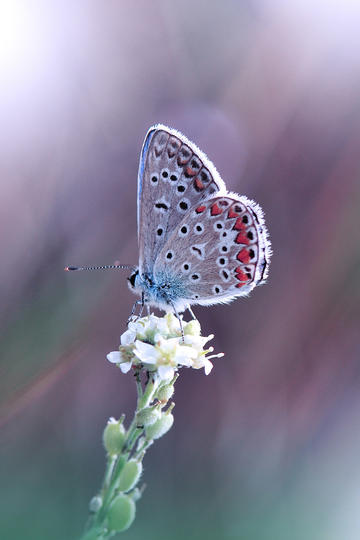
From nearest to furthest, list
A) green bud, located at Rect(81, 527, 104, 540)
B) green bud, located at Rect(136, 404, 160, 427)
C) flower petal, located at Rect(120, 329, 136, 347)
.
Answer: green bud, located at Rect(81, 527, 104, 540)
green bud, located at Rect(136, 404, 160, 427)
flower petal, located at Rect(120, 329, 136, 347)

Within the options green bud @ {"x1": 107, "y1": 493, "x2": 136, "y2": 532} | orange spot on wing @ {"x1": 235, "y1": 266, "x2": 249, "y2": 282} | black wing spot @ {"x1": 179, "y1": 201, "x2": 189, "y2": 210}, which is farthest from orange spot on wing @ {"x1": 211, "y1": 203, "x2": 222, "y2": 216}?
green bud @ {"x1": 107, "y1": 493, "x2": 136, "y2": 532}

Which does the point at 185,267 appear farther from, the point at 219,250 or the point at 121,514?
the point at 121,514

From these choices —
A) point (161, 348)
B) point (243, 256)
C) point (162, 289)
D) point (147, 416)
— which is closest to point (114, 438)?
point (147, 416)

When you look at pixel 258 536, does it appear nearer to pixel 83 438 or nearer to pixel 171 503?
pixel 171 503

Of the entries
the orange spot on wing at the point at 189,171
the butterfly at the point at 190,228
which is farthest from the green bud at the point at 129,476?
the orange spot on wing at the point at 189,171

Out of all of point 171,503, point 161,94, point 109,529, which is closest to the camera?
point 109,529

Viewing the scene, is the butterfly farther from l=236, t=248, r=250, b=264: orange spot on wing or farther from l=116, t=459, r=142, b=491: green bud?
l=116, t=459, r=142, b=491: green bud

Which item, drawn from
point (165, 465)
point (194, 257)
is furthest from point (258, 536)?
point (194, 257)
